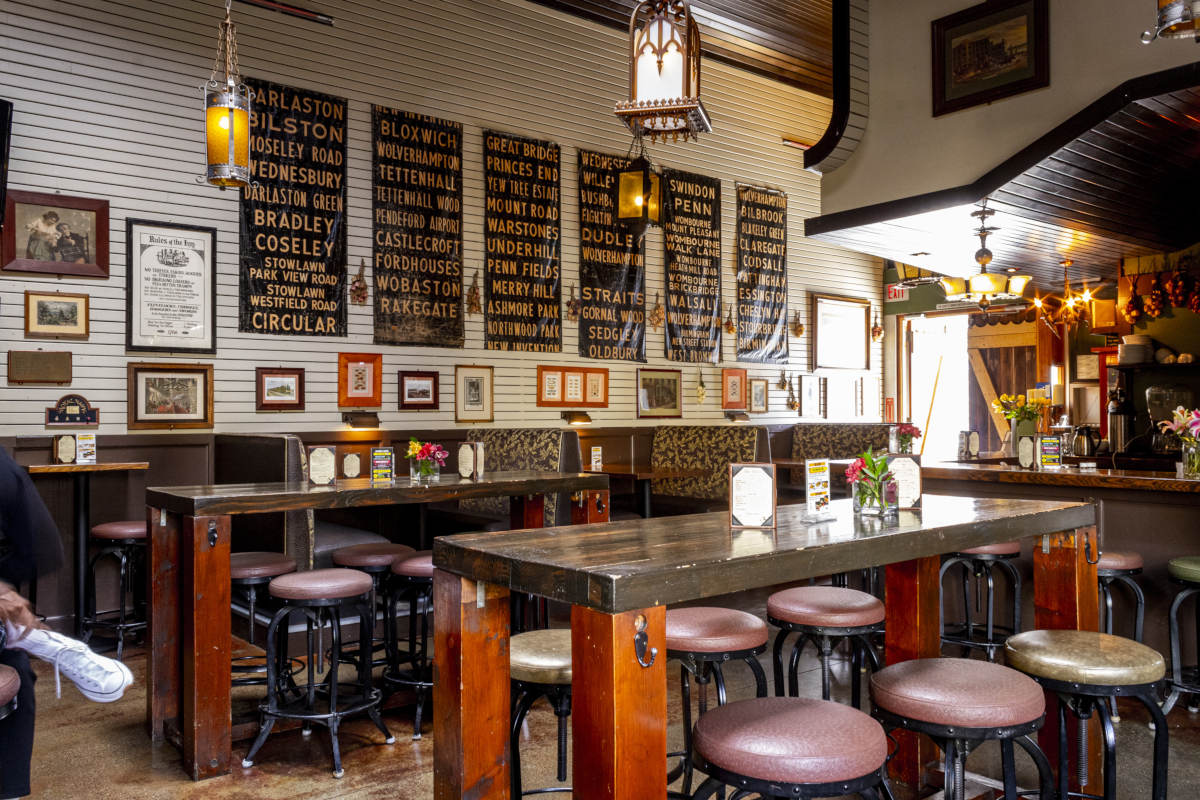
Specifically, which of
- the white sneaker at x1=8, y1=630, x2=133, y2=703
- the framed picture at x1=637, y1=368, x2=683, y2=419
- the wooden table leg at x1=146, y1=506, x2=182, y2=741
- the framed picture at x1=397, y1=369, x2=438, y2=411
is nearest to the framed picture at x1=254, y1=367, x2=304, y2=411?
the framed picture at x1=397, y1=369, x2=438, y2=411

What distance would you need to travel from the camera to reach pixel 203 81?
19.2 ft

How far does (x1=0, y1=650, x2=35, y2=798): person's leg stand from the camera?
7.25 ft

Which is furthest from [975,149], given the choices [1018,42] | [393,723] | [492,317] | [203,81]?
[203,81]

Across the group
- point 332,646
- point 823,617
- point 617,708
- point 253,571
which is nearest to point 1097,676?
point 823,617

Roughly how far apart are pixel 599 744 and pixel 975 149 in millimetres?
4904

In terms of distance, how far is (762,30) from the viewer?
8.16m

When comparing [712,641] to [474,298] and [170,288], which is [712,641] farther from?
[474,298]

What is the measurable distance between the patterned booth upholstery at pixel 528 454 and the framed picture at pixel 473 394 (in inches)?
15.9

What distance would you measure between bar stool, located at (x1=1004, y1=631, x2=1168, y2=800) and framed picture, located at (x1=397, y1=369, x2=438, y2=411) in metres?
5.10

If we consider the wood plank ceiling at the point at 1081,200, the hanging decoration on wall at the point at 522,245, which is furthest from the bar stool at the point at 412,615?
the wood plank ceiling at the point at 1081,200

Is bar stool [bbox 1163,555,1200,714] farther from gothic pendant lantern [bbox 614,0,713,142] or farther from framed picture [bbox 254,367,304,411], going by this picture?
framed picture [bbox 254,367,304,411]

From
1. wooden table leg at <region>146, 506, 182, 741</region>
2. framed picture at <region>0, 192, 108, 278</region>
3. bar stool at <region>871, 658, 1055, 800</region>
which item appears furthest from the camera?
framed picture at <region>0, 192, 108, 278</region>

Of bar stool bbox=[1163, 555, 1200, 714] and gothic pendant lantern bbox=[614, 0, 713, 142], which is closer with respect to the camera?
gothic pendant lantern bbox=[614, 0, 713, 142]

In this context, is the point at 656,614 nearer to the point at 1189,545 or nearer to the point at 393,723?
the point at 393,723
